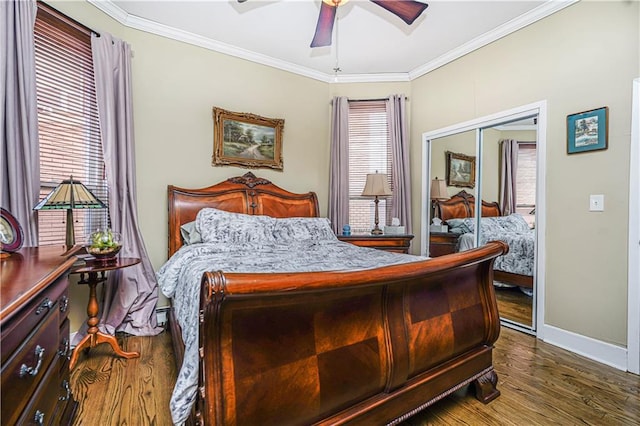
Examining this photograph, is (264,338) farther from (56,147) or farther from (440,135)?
(440,135)

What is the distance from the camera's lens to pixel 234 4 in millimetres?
2770

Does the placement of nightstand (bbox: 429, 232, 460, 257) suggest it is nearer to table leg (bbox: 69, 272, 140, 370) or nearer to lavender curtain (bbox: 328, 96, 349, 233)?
lavender curtain (bbox: 328, 96, 349, 233)

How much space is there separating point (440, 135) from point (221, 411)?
3713 millimetres

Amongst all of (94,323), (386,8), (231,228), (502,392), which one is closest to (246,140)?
(231,228)

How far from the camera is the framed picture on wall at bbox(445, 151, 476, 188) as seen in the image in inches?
139

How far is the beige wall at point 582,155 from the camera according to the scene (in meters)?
2.30

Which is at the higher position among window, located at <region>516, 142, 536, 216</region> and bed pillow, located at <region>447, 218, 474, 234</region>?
window, located at <region>516, 142, 536, 216</region>

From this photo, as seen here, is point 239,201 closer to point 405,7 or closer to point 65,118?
point 65,118

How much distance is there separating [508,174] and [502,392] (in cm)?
211

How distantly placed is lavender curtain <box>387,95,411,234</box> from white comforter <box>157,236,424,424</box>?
1.34 meters

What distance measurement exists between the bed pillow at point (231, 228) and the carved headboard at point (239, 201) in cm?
25

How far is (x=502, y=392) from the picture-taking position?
196 cm

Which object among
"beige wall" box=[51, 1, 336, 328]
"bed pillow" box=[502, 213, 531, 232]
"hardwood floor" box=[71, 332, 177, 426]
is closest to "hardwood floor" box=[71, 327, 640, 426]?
"hardwood floor" box=[71, 332, 177, 426]

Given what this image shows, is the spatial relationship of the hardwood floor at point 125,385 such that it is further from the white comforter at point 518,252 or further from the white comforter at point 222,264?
the white comforter at point 518,252
